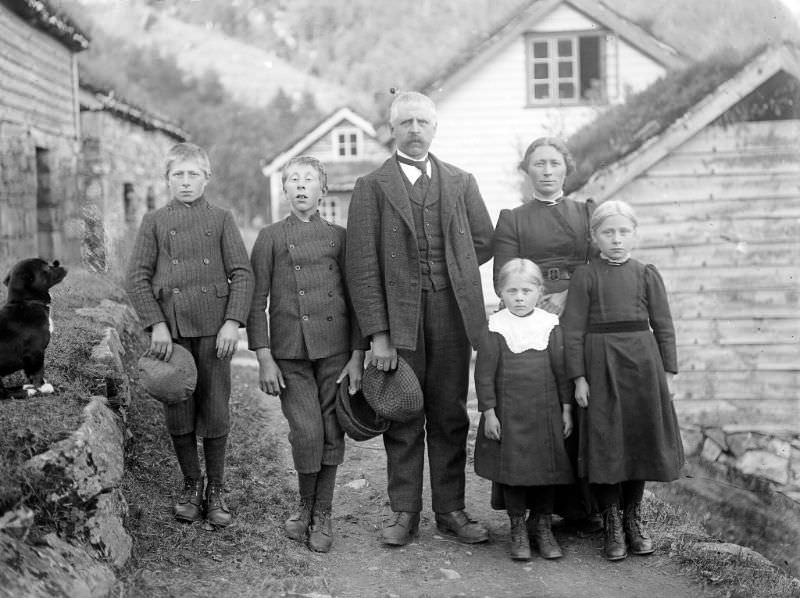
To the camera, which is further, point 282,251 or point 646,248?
point 646,248

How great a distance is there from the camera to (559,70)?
15688mm

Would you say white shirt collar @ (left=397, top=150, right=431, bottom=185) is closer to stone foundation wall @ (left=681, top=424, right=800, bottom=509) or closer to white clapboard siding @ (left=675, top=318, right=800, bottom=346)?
white clapboard siding @ (left=675, top=318, right=800, bottom=346)

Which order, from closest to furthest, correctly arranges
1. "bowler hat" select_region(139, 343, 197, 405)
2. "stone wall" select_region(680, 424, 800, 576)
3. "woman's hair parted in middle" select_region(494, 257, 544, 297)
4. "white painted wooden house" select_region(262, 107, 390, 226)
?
"bowler hat" select_region(139, 343, 197, 405), "woman's hair parted in middle" select_region(494, 257, 544, 297), "stone wall" select_region(680, 424, 800, 576), "white painted wooden house" select_region(262, 107, 390, 226)

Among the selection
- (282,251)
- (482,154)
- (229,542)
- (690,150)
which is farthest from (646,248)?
(482,154)

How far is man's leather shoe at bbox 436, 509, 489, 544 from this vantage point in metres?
4.59

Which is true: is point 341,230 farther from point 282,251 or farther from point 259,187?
point 259,187

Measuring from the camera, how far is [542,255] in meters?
4.55

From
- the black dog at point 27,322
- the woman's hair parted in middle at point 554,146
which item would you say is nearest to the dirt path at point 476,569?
the black dog at point 27,322

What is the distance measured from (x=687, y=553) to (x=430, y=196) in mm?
2153

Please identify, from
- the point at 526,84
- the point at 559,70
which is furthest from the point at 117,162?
the point at 559,70

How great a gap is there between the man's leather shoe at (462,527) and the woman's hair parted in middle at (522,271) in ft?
4.08

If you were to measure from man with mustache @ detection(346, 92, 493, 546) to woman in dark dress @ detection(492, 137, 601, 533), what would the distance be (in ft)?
0.47

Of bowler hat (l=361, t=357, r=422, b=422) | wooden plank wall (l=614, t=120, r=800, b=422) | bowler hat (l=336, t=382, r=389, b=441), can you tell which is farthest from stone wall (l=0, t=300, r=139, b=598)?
wooden plank wall (l=614, t=120, r=800, b=422)

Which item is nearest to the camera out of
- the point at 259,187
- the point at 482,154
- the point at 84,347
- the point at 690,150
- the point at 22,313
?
the point at 22,313
